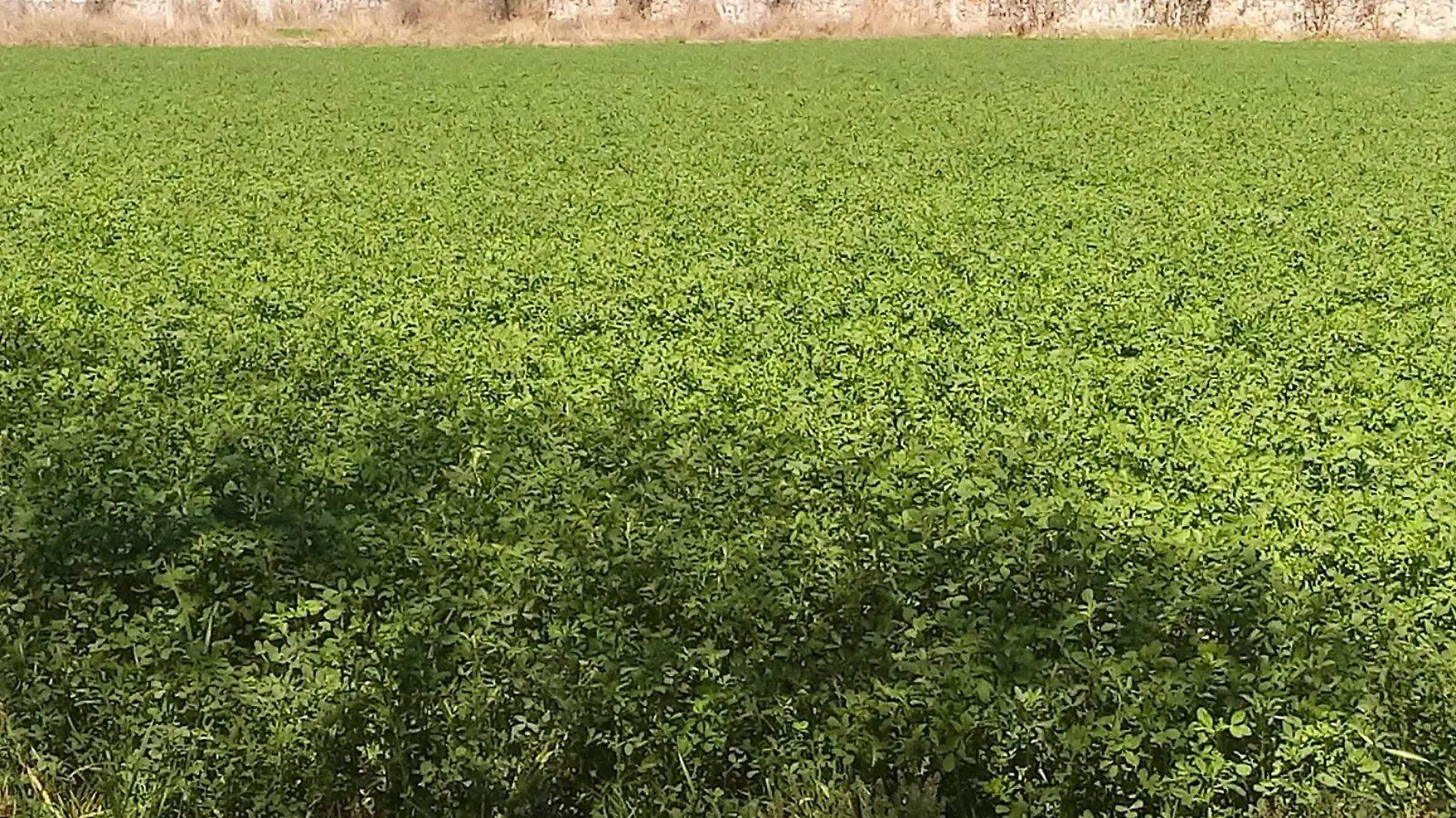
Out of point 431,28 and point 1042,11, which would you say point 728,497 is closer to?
point 431,28

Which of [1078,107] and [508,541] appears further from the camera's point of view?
[1078,107]

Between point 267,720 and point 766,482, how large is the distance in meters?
1.32

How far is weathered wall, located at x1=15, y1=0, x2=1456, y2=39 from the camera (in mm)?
20562

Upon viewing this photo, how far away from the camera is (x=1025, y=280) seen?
5840 millimetres

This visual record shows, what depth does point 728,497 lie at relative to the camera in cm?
330

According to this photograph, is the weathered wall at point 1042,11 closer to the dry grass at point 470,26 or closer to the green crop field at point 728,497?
the dry grass at point 470,26

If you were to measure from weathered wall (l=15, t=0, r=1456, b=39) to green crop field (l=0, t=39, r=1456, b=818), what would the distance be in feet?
45.9

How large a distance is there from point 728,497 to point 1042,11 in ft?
65.5

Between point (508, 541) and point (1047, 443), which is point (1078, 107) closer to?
point (1047, 443)

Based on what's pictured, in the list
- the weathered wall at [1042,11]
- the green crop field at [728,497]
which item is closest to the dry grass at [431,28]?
the weathered wall at [1042,11]

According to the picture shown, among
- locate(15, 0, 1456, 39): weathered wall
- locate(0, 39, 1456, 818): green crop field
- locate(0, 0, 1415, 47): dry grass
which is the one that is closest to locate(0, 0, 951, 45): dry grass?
locate(0, 0, 1415, 47): dry grass

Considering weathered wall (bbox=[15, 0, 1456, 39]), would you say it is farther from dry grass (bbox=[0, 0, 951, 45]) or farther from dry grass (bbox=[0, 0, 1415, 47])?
dry grass (bbox=[0, 0, 951, 45])

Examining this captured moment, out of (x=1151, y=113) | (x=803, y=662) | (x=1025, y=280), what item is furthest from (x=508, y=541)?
(x=1151, y=113)

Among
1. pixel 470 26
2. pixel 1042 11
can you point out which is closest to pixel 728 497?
pixel 470 26
